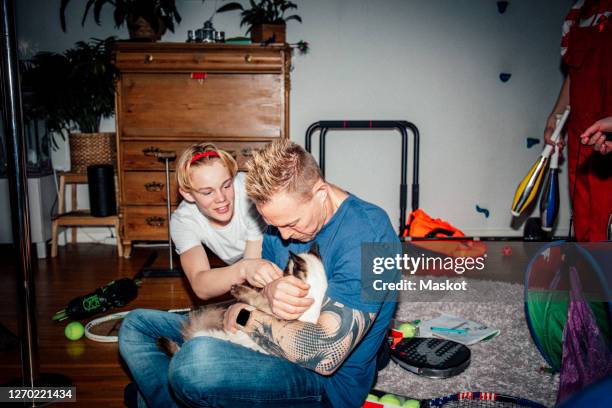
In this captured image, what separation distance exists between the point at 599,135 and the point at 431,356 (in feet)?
3.43

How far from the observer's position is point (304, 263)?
1247 millimetres

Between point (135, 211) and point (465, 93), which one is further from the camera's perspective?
point (465, 93)

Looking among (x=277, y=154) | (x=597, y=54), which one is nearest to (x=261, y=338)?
(x=277, y=154)

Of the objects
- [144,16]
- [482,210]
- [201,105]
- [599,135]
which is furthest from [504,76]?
[144,16]

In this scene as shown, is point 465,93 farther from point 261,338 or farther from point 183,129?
point 261,338

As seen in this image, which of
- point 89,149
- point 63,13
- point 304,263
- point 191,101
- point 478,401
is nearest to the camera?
point 304,263

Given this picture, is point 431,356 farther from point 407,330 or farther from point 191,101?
point 191,101

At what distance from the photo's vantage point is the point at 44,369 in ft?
6.25

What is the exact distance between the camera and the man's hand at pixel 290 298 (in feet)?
3.81

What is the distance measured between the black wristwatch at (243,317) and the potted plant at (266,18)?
7.31 feet

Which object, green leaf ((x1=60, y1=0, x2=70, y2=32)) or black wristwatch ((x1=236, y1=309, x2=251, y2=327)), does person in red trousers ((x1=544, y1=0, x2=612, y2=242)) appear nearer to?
black wristwatch ((x1=236, y1=309, x2=251, y2=327))

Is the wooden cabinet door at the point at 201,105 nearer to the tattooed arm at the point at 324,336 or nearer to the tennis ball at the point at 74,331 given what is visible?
the tennis ball at the point at 74,331

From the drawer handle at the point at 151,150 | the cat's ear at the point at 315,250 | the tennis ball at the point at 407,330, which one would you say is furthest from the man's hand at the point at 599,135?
the drawer handle at the point at 151,150

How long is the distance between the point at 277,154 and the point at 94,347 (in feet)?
4.65
